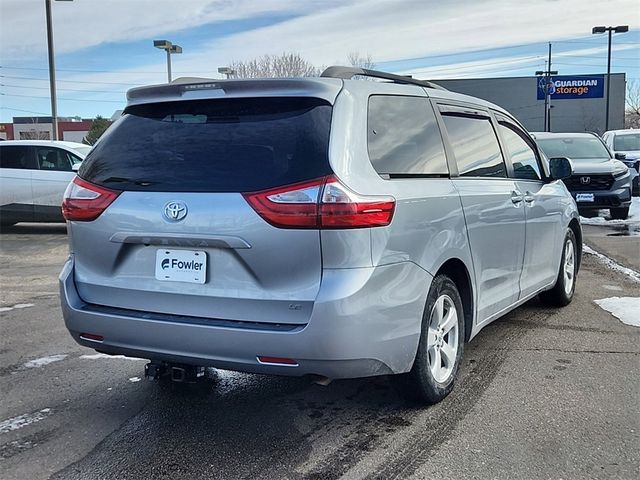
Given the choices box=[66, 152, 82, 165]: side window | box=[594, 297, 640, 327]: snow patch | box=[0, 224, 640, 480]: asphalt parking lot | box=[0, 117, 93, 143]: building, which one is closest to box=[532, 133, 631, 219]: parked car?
box=[594, 297, 640, 327]: snow patch

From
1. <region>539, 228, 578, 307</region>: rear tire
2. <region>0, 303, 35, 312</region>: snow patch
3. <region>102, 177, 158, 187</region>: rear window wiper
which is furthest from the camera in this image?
<region>0, 303, 35, 312</region>: snow patch

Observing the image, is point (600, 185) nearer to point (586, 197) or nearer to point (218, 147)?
point (586, 197)

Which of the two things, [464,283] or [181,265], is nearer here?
[181,265]

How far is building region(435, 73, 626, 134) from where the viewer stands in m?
61.5

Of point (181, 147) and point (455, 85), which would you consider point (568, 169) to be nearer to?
point (181, 147)

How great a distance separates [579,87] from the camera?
61844mm

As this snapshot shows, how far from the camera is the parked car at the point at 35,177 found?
11797 mm

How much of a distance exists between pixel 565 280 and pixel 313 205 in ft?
12.7

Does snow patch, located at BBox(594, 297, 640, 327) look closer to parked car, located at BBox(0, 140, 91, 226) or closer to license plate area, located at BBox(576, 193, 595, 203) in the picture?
license plate area, located at BBox(576, 193, 595, 203)

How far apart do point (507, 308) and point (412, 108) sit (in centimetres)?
176

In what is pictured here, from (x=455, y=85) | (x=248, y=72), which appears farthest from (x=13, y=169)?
(x=455, y=85)

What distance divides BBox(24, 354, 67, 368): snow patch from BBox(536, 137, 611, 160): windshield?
10982 mm

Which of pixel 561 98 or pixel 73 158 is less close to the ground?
pixel 561 98

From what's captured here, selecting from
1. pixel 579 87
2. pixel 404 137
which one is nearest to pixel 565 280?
pixel 404 137
